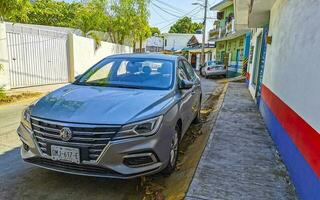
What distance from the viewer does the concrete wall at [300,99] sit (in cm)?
296

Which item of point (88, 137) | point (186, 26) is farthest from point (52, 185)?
point (186, 26)

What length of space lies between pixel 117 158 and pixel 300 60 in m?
2.71

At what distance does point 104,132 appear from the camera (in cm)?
305

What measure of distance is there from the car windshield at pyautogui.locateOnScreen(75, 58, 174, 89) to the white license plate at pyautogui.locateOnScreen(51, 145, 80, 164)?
1413mm

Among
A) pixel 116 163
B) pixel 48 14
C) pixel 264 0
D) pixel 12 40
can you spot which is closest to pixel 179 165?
pixel 116 163

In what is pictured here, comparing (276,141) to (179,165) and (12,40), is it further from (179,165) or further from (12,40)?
(12,40)

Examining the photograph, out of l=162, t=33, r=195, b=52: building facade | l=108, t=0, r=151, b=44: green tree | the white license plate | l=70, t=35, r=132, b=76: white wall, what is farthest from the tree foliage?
l=162, t=33, r=195, b=52: building facade

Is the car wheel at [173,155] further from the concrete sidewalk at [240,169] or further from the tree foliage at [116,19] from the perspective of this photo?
the tree foliage at [116,19]

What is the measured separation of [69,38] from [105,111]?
493 inches

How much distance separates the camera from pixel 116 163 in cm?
312

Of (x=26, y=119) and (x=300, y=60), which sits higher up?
(x=300, y=60)

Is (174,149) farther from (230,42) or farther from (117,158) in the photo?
(230,42)

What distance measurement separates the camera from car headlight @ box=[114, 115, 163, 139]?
3086 millimetres

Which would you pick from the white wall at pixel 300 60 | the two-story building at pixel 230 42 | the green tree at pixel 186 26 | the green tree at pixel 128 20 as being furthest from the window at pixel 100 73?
the green tree at pixel 186 26
